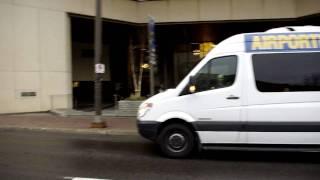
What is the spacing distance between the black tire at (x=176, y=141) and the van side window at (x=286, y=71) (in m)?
1.69

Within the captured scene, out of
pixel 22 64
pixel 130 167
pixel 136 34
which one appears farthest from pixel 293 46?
pixel 136 34

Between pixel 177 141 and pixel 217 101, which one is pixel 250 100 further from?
pixel 177 141

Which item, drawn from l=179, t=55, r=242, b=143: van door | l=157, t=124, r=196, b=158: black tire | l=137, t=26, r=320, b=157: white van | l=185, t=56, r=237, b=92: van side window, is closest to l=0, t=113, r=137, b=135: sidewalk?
l=157, t=124, r=196, b=158: black tire

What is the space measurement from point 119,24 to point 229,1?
540 centimetres

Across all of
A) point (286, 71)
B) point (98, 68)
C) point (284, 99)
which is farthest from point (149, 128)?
point (98, 68)

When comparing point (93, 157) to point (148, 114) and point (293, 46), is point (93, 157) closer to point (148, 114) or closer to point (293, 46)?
point (148, 114)

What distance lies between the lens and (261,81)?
34.9 feet

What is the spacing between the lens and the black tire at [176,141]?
10945mm

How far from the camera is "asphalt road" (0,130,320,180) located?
9219 millimetres

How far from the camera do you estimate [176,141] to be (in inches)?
434

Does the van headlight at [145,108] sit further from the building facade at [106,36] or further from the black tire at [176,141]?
the building facade at [106,36]

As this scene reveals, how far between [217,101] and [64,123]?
850 centimetres

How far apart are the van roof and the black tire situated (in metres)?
1.68

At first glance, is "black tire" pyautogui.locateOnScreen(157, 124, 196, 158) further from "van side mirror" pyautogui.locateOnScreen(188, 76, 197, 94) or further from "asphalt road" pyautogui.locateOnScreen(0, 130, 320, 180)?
"van side mirror" pyautogui.locateOnScreen(188, 76, 197, 94)
